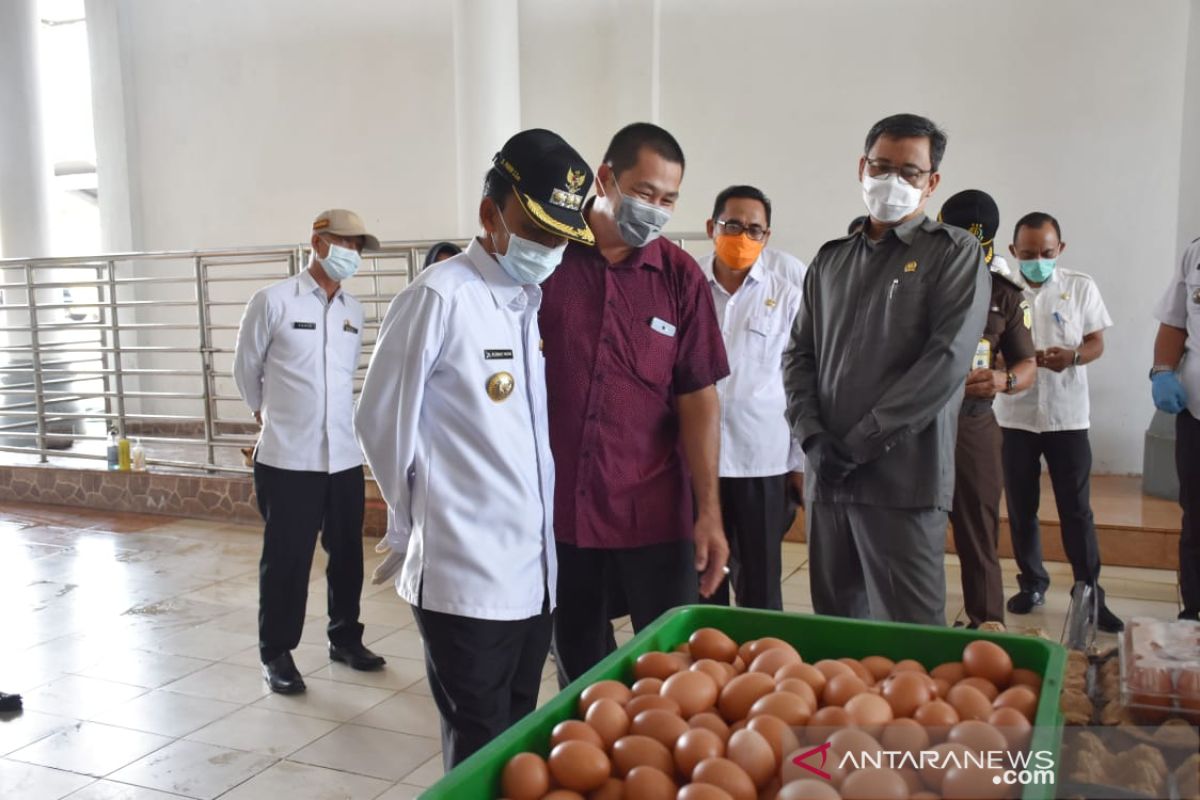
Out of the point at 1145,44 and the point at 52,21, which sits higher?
the point at 52,21

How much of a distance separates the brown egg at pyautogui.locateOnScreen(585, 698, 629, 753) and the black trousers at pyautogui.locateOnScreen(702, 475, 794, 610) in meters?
2.15

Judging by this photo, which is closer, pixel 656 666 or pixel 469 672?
pixel 656 666

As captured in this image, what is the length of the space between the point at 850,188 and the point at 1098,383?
6.84ft

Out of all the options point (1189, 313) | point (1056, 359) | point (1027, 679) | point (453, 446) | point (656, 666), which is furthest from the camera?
point (1056, 359)

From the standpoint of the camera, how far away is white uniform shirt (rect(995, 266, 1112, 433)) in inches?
173

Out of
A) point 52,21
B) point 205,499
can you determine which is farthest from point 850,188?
point 52,21

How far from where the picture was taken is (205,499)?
6.97 metres

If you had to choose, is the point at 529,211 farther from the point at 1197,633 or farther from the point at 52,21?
the point at 52,21

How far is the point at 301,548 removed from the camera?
385 centimetres

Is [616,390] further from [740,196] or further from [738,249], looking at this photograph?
[740,196]

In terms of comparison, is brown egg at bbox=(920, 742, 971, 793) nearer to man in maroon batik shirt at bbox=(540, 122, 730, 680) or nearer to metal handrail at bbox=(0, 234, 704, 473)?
man in maroon batik shirt at bbox=(540, 122, 730, 680)

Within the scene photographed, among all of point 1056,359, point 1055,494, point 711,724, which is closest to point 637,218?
point 711,724

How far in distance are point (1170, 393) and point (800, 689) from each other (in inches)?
128

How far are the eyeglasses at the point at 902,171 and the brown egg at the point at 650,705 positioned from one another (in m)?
1.65
